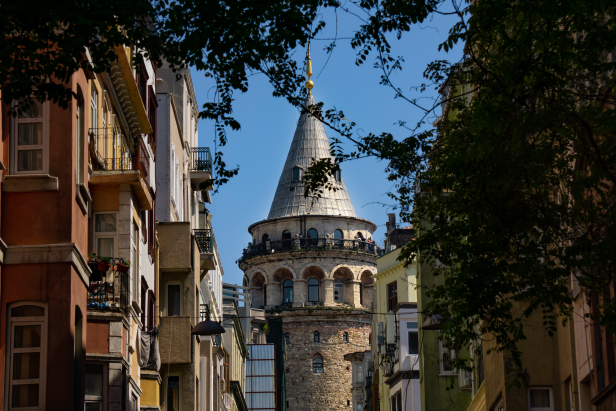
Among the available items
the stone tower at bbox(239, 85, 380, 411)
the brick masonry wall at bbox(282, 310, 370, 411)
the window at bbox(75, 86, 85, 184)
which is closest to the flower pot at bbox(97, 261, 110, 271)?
the window at bbox(75, 86, 85, 184)

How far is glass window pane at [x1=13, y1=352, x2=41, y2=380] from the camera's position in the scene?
48.1 feet

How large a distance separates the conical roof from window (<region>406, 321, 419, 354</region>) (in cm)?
5262

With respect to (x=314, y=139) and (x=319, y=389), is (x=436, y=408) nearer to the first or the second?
(x=319, y=389)

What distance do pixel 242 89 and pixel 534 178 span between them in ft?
10.2

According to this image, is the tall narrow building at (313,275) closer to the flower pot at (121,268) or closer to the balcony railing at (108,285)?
the balcony railing at (108,285)

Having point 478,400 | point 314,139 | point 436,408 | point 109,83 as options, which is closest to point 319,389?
point 314,139

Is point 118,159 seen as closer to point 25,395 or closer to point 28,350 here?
point 28,350

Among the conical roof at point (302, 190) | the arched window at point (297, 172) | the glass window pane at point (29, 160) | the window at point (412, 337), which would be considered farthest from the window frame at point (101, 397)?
the arched window at point (297, 172)

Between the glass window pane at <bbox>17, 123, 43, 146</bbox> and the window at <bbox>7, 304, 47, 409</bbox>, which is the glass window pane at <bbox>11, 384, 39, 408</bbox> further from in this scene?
the glass window pane at <bbox>17, 123, 43, 146</bbox>

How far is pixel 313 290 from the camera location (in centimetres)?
9588

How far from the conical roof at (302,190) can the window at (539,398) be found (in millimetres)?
72655

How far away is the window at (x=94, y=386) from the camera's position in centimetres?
1825

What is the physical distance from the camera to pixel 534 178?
460 inches

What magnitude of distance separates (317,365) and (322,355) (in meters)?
0.89
